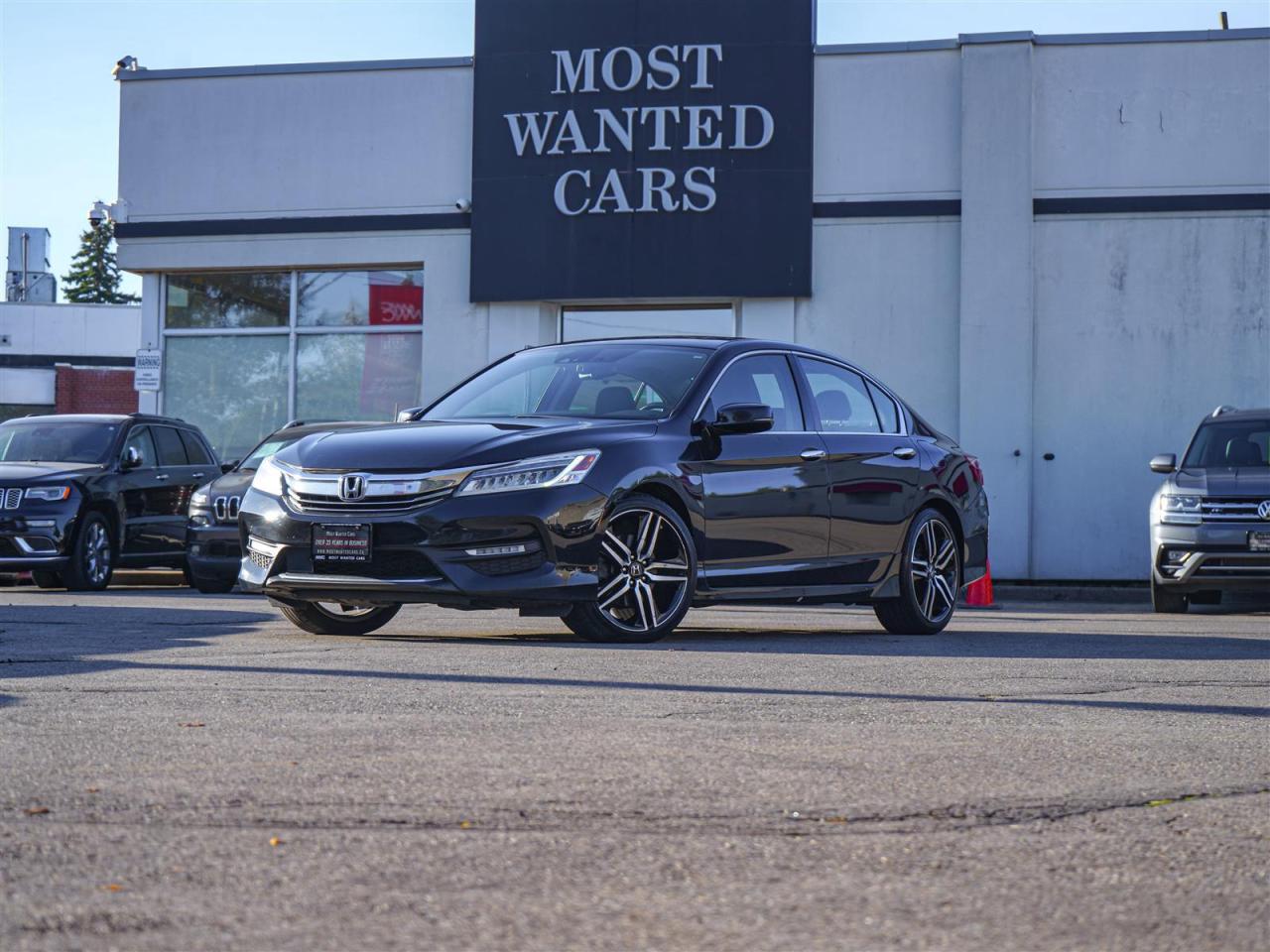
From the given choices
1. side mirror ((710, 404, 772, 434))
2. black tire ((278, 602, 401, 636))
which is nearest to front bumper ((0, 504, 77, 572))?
black tire ((278, 602, 401, 636))

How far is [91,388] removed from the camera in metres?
52.3

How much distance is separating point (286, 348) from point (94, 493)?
24.7 ft

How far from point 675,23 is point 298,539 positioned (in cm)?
1516

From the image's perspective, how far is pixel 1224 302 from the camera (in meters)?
21.3

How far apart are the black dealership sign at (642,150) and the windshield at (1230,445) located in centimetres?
675

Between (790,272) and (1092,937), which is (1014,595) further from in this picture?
(1092,937)

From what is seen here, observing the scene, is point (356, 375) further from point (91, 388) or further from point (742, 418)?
point (91, 388)

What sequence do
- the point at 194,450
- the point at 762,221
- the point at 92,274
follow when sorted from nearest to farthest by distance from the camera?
the point at 194,450
the point at 762,221
the point at 92,274

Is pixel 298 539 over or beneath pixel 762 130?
beneath

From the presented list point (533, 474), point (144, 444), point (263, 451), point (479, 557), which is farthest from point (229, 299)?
point (479, 557)

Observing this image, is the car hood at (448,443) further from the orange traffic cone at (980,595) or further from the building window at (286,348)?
the building window at (286,348)

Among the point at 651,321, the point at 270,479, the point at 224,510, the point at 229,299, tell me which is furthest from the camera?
the point at 229,299

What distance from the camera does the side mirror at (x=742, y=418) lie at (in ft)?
31.3

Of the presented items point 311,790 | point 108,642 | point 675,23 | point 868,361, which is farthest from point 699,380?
point 675,23
